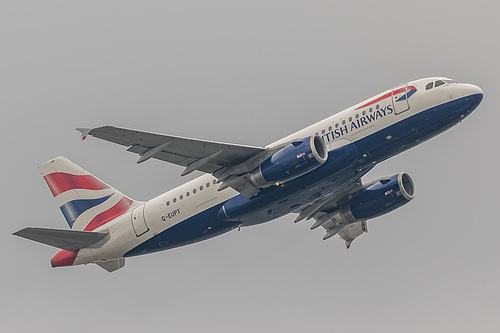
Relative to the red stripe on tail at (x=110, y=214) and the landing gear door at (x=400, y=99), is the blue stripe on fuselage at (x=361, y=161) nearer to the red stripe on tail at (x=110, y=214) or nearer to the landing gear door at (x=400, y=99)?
the landing gear door at (x=400, y=99)

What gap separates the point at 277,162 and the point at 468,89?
11.3m

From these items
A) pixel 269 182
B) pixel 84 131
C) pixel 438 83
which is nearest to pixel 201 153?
pixel 269 182

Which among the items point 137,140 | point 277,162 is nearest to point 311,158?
point 277,162

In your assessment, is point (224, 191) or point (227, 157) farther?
point (224, 191)

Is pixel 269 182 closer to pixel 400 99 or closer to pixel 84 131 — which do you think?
pixel 400 99

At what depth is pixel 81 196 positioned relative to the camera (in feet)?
180

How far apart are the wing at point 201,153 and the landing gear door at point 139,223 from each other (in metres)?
6.54

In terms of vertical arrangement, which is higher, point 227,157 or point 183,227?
point 227,157

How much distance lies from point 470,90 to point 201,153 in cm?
1518

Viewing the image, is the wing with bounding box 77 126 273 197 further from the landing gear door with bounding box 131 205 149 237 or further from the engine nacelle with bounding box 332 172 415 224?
the engine nacelle with bounding box 332 172 415 224

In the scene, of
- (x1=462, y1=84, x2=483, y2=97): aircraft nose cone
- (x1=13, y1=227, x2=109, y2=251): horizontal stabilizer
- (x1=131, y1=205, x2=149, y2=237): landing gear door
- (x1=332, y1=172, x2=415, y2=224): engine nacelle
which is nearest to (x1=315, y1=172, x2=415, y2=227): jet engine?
(x1=332, y1=172, x2=415, y2=224): engine nacelle

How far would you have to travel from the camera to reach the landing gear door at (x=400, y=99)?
4600cm

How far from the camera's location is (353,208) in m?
53.8

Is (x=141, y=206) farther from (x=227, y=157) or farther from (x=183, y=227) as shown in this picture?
(x=227, y=157)
